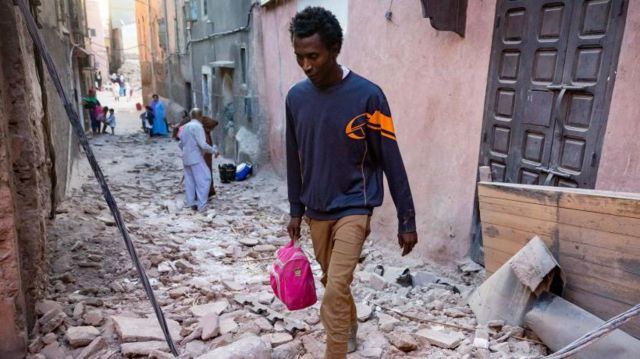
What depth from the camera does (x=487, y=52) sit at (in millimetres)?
4152

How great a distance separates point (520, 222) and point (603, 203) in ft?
1.94

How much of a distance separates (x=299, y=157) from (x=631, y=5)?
2.39 metres

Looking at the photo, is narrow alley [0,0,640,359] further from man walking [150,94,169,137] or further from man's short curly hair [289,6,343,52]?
man walking [150,94,169,137]

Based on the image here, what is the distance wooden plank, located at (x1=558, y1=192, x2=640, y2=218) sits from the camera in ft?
8.06

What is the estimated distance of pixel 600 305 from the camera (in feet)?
8.77

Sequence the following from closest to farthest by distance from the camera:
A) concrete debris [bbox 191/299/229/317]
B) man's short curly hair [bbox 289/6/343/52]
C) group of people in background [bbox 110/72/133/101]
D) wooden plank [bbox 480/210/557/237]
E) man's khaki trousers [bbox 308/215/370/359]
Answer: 1. man's short curly hair [bbox 289/6/343/52]
2. man's khaki trousers [bbox 308/215/370/359]
3. wooden plank [bbox 480/210/557/237]
4. concrete debris [bbox 191/299/229/317]
5. group of people in background [bbox 110/72/133/101]

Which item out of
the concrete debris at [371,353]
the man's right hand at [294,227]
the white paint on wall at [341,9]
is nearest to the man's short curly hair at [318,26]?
the man's right hand at [294,227]

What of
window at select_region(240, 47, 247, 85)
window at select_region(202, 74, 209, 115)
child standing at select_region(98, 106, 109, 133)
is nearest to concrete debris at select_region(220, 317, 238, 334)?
window at select_region(240, 47, 247, 85)

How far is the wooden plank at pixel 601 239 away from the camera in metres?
2.48

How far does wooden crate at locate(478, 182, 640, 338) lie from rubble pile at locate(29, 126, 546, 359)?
0.48m

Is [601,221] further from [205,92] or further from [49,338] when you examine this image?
[205,92]

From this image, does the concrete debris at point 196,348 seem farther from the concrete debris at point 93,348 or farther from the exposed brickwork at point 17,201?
the exposed brickwork at point 17,201

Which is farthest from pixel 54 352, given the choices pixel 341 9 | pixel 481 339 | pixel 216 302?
pixel 341 9

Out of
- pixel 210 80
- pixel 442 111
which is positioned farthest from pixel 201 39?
pixel 442 111
